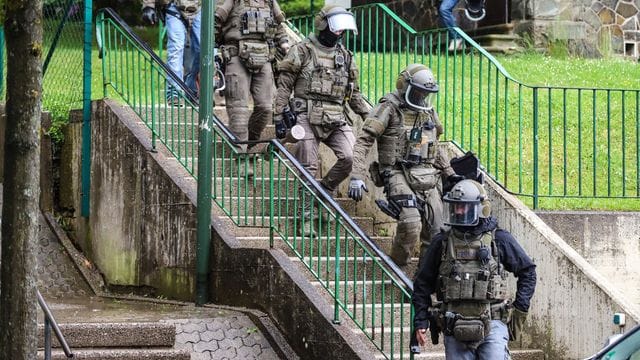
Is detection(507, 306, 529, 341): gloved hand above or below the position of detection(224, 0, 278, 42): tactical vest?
below

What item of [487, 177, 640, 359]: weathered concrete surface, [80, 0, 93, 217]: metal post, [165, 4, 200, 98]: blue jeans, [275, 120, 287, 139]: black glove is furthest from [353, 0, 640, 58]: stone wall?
[487, 177, 640, 359]: weathered concrete surface

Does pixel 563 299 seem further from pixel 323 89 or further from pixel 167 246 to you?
pixel 167 246

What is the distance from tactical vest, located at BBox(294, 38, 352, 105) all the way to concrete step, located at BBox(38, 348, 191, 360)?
281 centimetres

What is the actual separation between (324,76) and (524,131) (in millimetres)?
2832

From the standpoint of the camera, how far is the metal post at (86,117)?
44.8 feet

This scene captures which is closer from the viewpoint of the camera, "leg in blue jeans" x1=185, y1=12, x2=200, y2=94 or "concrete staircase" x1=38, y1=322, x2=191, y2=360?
"concrete staircase" x1=38, y1=322, x2=191, y2=360

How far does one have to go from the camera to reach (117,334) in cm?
970

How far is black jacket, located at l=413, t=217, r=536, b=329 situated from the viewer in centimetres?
842

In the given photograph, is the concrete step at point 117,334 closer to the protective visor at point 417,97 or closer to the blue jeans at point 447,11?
the protective visor at point 417,97

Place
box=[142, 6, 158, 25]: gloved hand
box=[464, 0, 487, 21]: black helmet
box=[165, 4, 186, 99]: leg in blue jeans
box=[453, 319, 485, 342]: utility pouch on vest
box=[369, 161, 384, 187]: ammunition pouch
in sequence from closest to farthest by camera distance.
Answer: box=[453, 319, 485, 342]: utility pouch on vest, box=[369, 161, 384, 187]: ammunition pouch, box=[142, 6, 158, 25]: gloved hand, box=[165, 4, 186, 99]: leg in blue jeans, box=[464, 0, 487, 21]: black helmet

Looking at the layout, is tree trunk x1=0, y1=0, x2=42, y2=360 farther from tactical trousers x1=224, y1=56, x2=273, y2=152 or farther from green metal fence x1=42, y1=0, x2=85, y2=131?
green metal fence x1=42, y1=0, x2=85, y2=131

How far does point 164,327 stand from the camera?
9.79 metres

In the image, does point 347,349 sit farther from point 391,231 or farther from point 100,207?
point 100,207

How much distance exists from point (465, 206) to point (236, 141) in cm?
348
